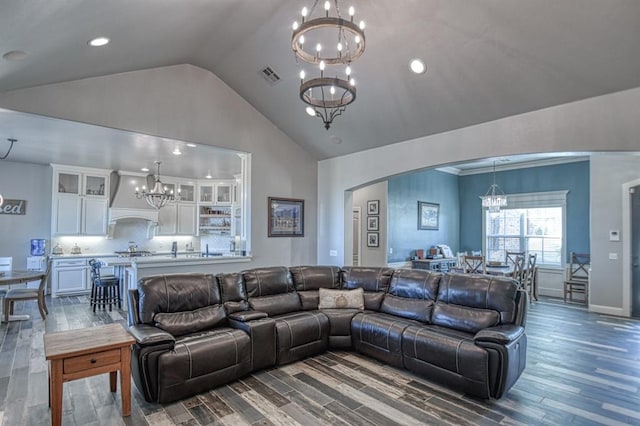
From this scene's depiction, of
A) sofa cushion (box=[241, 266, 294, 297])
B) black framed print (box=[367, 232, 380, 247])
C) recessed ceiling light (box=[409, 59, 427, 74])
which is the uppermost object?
recessed ceiling light (box=[409, 59, 427, 74])

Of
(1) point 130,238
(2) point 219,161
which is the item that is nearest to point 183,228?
(1) point 130,238

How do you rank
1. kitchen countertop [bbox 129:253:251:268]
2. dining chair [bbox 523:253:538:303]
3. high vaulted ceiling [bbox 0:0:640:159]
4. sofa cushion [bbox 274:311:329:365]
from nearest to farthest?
high vaulted ceiling [bbox 0:0:640:159] → sofa cushion [bbox 274:311:329:365] → kitchen countertop [bbox 129:253:251:268] → dining chair [bbox 523:253:538:303]

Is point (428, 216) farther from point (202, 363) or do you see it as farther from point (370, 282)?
point (202, 363)

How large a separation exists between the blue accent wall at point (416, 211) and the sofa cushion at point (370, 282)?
11.7 feet

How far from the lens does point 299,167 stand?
6895 mm

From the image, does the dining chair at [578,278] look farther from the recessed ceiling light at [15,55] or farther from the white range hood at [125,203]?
the white range hood at [125,203]

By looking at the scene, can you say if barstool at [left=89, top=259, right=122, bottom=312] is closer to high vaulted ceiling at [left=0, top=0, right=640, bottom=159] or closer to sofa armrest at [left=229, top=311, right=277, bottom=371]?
high vaulted ceiling at [left=0, top=0, right=640, bottom=159]

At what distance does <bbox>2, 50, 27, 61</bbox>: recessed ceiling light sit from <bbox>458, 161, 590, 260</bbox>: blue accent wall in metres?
10.1

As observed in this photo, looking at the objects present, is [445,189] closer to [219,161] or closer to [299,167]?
[299,167]

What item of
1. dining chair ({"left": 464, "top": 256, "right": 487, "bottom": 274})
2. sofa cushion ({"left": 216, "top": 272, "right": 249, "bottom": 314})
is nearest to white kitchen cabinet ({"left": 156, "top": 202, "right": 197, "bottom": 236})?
sofa cushion ({"left": 216, "top": 272, "right": 249, "bottom": 314})

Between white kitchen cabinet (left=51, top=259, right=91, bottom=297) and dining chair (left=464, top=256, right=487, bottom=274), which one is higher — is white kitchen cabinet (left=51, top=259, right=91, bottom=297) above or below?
below

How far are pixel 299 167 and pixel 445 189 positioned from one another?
5366 millimetres

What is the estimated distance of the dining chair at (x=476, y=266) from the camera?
272 inches

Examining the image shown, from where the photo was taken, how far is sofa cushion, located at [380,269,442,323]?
13.5 feet
